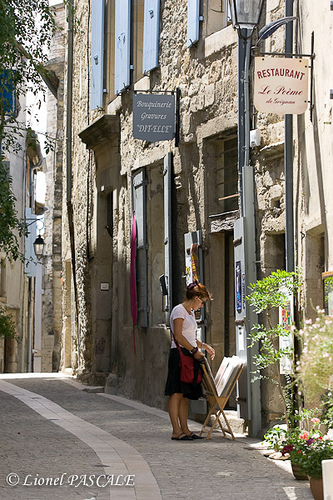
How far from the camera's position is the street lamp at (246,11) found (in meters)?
9.18

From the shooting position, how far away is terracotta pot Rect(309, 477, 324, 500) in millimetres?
5762

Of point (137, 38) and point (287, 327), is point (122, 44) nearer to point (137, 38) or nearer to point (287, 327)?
point (137, 38)

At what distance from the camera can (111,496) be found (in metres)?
5.98

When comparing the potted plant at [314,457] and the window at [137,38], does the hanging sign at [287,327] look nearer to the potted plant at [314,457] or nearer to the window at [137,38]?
the potted plant at [314,457]

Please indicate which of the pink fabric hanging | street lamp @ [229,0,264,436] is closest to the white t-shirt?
street lamp @ [229,0,264,436]

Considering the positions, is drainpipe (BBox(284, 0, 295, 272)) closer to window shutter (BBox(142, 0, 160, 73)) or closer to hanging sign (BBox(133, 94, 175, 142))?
hanging sign (BBox(133, 94, 175, 142))

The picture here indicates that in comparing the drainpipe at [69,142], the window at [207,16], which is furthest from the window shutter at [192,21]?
the drainpipe at [69,142]

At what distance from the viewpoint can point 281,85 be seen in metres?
8.29

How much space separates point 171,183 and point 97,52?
14.2ft

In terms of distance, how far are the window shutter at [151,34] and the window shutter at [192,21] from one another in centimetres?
118

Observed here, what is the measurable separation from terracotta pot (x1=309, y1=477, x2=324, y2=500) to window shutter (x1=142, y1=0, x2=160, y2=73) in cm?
797

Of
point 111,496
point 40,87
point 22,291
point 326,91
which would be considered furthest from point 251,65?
point 22,291

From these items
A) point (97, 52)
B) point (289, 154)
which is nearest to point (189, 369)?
point (289, 154)

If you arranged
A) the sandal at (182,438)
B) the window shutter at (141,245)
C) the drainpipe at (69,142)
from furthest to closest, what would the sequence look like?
the drainpipe at (69,142)
the window shutter at (141,245)
the sandal at (182,438)
